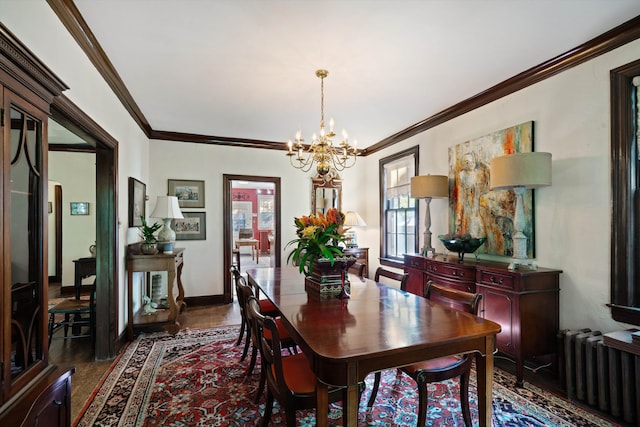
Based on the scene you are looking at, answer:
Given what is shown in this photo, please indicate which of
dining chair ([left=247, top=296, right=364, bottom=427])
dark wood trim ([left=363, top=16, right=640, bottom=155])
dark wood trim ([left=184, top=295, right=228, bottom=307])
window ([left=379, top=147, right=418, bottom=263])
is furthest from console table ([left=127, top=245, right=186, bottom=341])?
dark wood trim ([left=363, top=16, right=640, bottom=155])

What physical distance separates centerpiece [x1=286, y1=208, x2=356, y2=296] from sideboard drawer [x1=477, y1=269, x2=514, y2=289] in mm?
1368

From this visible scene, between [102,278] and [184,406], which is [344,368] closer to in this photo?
[184,406]

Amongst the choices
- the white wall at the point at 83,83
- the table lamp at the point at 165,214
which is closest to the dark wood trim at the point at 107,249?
the white wall at the point at 83,83

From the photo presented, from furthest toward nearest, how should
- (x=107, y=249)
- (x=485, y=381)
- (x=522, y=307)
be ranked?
1. (x=107, y=249)
2. (x=522, y=307)
3. (x=485, y=381)

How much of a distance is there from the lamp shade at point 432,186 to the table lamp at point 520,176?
0.90 meters

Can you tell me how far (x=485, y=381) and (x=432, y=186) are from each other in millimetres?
2418

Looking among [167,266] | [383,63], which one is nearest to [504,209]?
[383,63]

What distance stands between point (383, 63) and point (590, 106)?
A: 1663 millimetres

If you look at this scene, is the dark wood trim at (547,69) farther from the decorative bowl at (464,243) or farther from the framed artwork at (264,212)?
the framed artwork at (264,212)

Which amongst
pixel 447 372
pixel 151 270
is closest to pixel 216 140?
pixel 151 270

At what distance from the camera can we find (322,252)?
82.8 inches

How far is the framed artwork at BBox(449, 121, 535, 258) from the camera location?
9.75 ft

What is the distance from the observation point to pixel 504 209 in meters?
3.14

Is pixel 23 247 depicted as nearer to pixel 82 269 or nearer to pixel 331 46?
pixel 331 46
